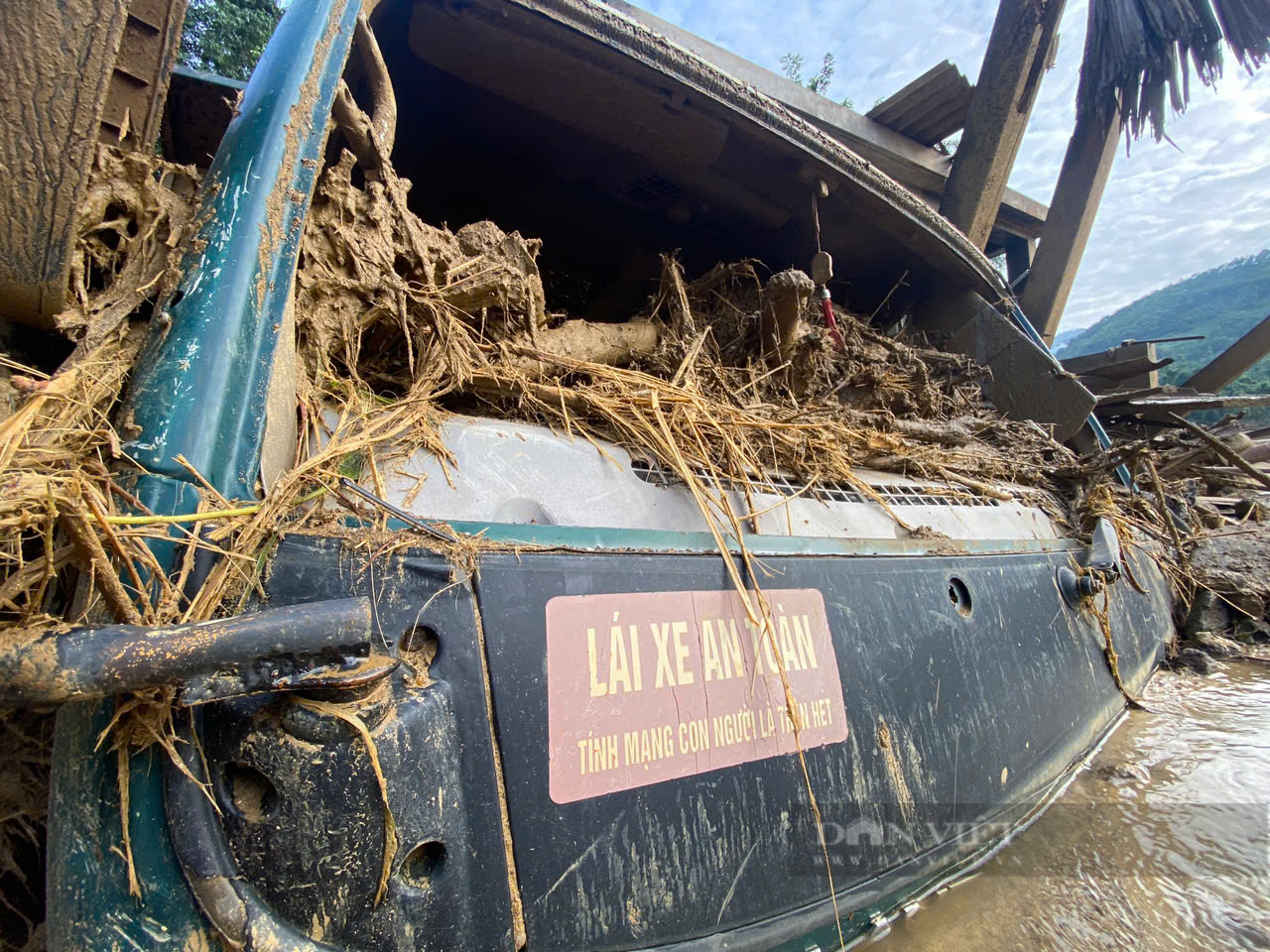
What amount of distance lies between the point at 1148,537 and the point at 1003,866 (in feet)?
8.55

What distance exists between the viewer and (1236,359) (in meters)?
5.12

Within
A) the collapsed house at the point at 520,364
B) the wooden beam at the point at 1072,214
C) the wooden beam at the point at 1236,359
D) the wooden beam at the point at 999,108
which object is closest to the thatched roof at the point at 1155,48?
the wooden beam at the point at 1072,214

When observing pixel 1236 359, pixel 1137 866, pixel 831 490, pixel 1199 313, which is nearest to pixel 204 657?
pixel 831 490

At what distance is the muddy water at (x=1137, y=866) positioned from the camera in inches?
53.4

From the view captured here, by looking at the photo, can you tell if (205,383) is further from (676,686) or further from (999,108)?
(999,108)

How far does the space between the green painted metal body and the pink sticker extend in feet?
1.58

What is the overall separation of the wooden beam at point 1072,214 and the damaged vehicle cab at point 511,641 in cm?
332

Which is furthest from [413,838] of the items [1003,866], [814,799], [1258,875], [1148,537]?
[1148,537]

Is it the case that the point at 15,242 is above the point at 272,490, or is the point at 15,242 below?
above

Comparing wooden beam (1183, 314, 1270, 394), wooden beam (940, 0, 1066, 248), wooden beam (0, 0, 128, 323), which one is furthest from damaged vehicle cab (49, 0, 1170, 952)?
wooden beam (1183, 314, 1270, 394)

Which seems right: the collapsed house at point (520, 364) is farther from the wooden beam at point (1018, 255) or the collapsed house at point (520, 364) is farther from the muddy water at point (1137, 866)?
the wooden beam at point (1018, 255)

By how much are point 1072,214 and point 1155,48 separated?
47.4 inches

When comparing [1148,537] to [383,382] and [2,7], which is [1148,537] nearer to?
[383,382]

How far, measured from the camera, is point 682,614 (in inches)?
44.0
